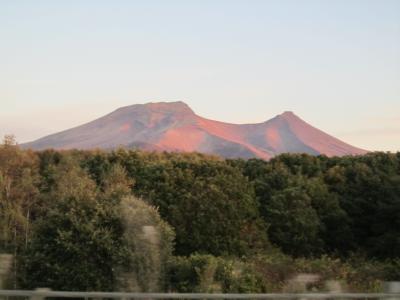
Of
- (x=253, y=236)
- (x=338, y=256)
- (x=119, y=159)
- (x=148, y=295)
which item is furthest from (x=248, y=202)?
(x=148, y=295)

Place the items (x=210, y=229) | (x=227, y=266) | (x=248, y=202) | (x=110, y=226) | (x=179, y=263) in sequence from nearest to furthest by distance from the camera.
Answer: (x=227, y=266), (x=179, y=263), (x=110, y=226), (x=210, y=229), (x=248, y=202)

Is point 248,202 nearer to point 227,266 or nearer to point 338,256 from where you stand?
point 338,256

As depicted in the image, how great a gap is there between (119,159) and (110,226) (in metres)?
22.0

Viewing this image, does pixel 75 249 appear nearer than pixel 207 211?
Yes

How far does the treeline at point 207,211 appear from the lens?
115 feet

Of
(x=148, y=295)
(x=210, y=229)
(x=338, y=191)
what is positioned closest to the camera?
(x=148, y=295)

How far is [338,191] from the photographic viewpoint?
5719 centimetres

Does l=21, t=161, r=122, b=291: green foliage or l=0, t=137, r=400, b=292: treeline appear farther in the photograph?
l=0, t=137, r=400, b=292: treeline

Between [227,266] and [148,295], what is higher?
[148,295]

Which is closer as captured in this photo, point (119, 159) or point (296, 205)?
point (296, 205)

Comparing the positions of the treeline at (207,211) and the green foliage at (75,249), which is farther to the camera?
the treeline at (207,211)

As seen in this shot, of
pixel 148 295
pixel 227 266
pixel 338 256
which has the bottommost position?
pixel 338 256

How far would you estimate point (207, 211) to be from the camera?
49.3m

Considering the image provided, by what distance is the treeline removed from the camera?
3512 centimetres
